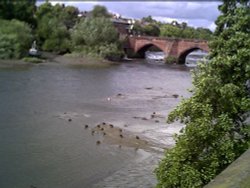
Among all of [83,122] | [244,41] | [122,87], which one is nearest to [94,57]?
[122,87]

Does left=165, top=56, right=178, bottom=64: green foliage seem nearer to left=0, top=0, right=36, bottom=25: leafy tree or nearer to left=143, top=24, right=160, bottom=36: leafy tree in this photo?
left=0, top=0, right=36, bottom=25: leafy tree

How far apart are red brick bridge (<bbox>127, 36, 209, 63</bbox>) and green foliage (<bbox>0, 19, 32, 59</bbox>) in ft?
102

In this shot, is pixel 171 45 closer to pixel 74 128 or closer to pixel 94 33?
pixel 94 33

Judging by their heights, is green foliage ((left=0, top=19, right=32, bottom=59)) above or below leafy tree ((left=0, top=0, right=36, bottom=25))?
below

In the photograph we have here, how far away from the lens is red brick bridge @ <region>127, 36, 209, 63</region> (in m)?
84.5

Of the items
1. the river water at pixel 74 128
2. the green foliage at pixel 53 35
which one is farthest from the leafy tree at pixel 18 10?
the river water at pixel 74 128

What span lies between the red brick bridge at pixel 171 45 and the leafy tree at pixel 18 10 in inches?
910

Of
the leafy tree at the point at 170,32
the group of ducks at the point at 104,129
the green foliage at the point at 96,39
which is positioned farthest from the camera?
the leafy tree at the point at 170,32

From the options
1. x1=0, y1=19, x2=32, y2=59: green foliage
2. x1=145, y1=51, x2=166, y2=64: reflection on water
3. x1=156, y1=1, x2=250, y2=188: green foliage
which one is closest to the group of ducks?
x1=156, y1=1, x2=250, y2=188: green foliage

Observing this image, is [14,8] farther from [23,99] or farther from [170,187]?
[170,187]

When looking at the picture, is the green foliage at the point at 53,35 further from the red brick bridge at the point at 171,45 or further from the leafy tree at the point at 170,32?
the leafy tree at the point at 170,32

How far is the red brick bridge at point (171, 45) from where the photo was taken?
84.5 m

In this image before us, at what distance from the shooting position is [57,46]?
79750mm

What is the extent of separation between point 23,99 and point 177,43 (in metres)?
58.6
